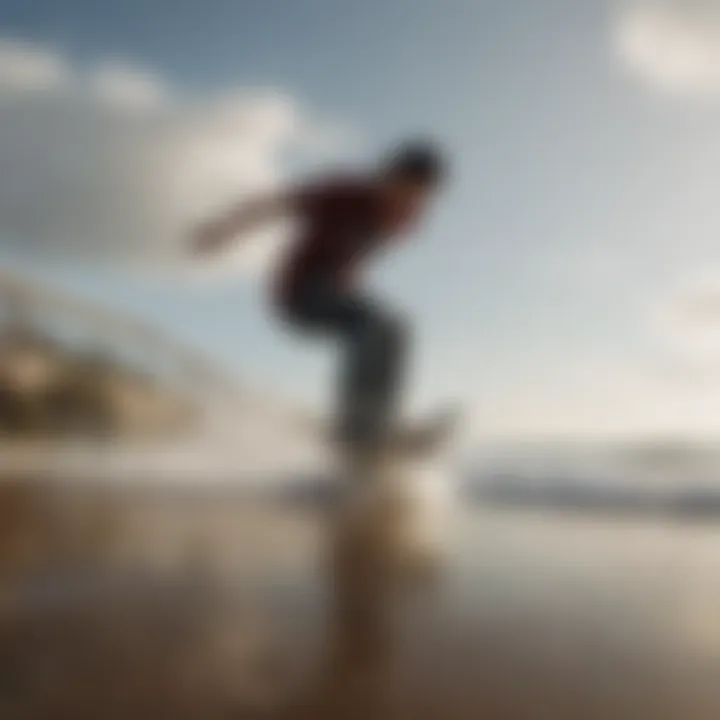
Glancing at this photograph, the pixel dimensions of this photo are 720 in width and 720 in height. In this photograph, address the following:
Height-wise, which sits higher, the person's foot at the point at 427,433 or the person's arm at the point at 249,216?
the person's arm at the point at 249,216

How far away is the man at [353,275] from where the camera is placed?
1.87 m

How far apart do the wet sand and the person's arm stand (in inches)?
28.4

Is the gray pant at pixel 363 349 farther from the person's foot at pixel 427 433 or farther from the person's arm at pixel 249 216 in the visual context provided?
the person's arm at pixel 249 216

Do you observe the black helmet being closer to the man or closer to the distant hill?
the man

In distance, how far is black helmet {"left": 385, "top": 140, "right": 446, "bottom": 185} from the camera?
194 cm

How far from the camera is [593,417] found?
7.24 feet

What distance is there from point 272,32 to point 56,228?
2.53 ft

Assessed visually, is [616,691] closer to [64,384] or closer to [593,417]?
[593,417]

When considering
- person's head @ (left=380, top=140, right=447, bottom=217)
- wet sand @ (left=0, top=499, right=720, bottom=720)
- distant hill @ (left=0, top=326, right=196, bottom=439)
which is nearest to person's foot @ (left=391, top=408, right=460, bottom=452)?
wet sand @ (left=0, top=499, right=720, bottom=720)

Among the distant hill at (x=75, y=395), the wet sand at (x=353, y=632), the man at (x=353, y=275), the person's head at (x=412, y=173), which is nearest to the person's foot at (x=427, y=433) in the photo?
the man at (x=353, y=275)

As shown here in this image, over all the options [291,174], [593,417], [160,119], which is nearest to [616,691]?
[593,417]

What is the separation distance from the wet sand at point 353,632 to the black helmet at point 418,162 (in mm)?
851

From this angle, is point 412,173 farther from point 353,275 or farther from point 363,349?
point 363,349

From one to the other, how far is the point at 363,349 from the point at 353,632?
881mm
